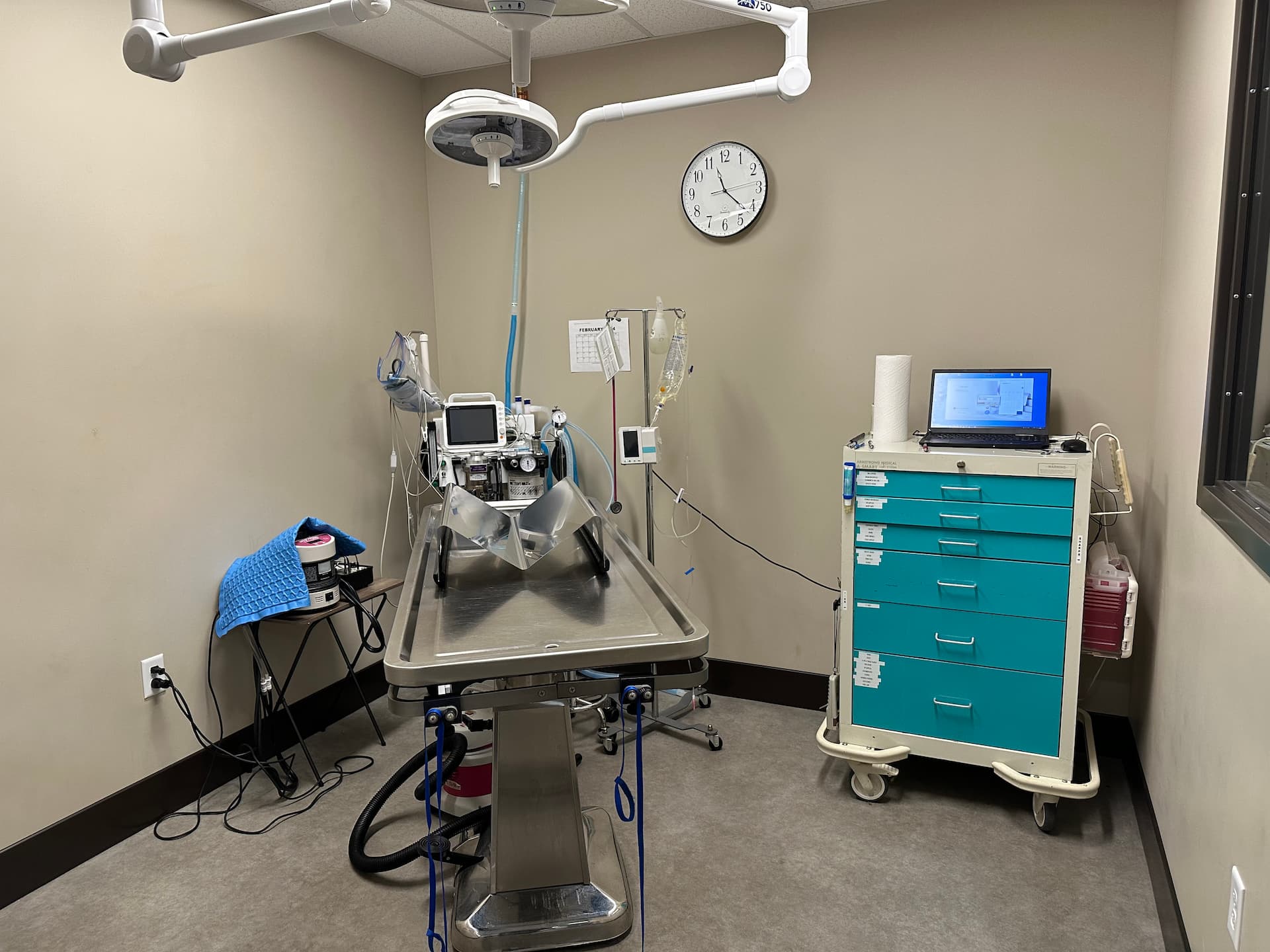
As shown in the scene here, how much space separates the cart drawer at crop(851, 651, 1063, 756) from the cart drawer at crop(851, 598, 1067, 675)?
0.03m

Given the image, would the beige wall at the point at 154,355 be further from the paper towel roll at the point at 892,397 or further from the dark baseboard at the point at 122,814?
the paper towel roll at the point at 892,397

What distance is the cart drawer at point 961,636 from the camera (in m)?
2.30

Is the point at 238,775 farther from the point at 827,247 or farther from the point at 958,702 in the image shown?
the point at 827,247

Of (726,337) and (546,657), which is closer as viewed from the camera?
(546,657)

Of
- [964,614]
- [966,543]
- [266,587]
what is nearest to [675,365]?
[966,543]

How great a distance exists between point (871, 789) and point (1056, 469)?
3.62 ft

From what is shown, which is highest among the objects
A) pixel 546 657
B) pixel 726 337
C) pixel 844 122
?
pixel 844 122

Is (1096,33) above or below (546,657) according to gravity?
above

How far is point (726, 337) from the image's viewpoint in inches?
124

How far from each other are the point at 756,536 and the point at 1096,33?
6.46ft

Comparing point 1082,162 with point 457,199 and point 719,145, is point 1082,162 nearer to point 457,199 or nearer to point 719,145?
point 719,145

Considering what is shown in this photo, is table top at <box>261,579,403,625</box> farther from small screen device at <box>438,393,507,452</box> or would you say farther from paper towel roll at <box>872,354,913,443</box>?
paper towel roll at <box>872,354,913,443</box>

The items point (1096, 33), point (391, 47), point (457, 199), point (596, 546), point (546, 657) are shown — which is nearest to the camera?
point (546, 657)

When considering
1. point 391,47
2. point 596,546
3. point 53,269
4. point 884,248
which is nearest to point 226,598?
point 53,269
